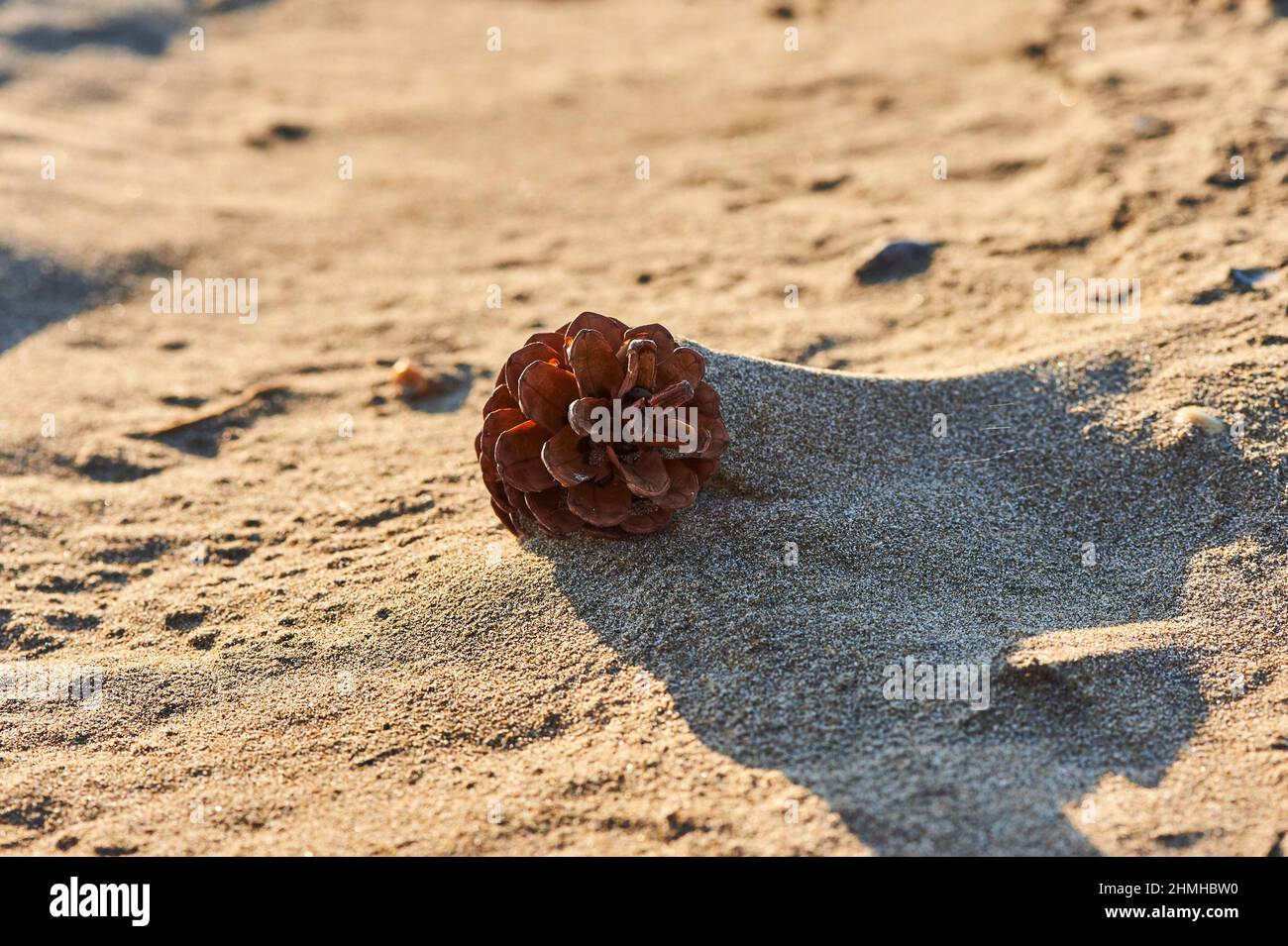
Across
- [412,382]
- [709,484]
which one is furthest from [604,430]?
[412,382]

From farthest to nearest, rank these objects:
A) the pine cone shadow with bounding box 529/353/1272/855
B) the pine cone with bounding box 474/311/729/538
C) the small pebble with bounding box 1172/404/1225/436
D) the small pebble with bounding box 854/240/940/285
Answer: the small pebble with bounding box 854/240/940/285 → the small pebble with bounding box 1172/404/1225/436 → the pine cone with bounding box 474/311/729/538 → the pine cone shadow with bounding box 529/353/1272/855

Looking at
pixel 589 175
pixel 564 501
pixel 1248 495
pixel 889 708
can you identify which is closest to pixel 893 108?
pixel 589 175

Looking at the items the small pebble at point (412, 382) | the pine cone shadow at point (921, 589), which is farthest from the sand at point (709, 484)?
the small pebble at point (412, 382)

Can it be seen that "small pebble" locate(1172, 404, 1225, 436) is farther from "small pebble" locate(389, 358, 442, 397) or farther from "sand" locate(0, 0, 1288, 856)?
"small pebble" locate(389, 358, 442, 397)

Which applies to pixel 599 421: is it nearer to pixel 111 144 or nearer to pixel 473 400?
pixel 473 400

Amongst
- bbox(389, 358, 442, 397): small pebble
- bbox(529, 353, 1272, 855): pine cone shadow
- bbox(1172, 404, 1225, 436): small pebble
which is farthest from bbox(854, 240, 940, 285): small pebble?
bbox(389, 358, 442, 397): small pebble

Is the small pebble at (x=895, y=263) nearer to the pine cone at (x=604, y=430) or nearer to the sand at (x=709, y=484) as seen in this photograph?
the sand at (x=709, y=484)

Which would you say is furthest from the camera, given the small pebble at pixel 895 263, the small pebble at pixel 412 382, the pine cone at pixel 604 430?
the small pebble at pixel 895 263

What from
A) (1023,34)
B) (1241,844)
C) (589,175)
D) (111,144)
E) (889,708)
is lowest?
(1241,844)
